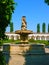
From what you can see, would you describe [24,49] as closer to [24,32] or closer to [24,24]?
[24,32]

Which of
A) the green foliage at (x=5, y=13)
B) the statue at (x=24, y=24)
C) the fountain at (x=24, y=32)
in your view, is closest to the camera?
the green foliage at (x=5, y=13)

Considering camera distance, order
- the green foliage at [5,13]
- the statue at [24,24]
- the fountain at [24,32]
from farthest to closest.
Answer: the statue at [24,24] → the fountain at [24,32] → the green foliage at [5,13]

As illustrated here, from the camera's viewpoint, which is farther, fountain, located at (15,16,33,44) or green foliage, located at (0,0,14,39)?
fountain, located at (15,16,33,44)

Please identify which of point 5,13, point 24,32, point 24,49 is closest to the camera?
point 5,13

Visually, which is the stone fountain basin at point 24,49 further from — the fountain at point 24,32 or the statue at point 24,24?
the statue at point 24,24

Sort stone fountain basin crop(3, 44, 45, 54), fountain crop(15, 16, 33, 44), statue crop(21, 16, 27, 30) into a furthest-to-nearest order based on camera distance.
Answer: statue crop(21, 16, 27, 30), fountain crop(15, 16, 33, 44), stone fountain basin crop(3, 44, 45, 54)

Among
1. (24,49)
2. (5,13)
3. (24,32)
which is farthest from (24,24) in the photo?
(5,13)

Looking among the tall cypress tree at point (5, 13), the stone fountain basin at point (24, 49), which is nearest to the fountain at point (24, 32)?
the stone fountain basin at point (24, 49)

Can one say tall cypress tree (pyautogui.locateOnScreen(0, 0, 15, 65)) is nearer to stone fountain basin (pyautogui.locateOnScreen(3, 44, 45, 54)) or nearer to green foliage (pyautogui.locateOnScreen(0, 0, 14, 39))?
green foliage (pyautogui.locateOnScreen(0, 0, 14, 39))

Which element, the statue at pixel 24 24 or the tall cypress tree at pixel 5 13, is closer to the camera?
the tall cypress tree at pixel 5 13

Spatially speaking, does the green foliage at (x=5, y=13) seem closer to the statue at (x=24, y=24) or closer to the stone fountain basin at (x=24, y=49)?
the stone fountain basin at (x=24, y=49)

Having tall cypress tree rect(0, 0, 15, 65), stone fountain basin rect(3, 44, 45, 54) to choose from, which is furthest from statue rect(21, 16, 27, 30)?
tall cypress tree rect(0, 0, 15, 65)

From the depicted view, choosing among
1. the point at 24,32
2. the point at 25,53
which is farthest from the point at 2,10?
the point at 24,32

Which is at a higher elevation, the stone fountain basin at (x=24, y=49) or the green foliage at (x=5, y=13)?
the green foliage at (x=5, y=13)
